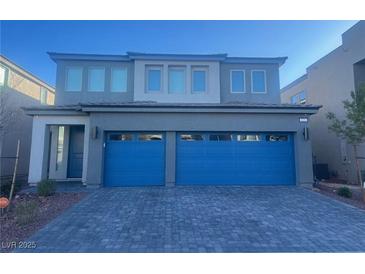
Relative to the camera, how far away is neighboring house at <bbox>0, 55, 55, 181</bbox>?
1157 cm

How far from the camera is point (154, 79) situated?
515 inches

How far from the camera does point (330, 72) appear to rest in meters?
13.7

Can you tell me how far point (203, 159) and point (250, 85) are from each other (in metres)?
6.43

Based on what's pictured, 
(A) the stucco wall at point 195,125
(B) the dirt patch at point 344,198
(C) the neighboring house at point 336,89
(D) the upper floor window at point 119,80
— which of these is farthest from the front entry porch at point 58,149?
(C) the neighboring house at point 336,89

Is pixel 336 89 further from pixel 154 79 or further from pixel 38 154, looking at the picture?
pixel 38 154

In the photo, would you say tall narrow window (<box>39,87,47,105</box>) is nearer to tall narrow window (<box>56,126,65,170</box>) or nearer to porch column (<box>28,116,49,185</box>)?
tall narrow window (<box>56,126,65,170</box>)

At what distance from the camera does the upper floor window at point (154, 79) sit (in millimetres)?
12969

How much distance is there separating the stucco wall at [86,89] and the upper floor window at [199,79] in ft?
12.7

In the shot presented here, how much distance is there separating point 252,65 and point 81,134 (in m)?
11.4

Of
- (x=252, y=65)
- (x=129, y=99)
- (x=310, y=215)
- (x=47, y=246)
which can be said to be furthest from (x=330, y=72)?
(x=47, y=246)

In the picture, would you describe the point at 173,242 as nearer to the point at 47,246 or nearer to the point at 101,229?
the point at 101,229

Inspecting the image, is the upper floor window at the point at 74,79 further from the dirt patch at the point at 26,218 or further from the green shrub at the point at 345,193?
the green shrub at the point at 345,193

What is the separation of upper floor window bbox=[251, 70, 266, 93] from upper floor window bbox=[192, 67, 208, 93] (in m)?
3.10

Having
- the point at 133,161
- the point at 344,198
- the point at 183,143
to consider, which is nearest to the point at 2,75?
the point at 133,161
